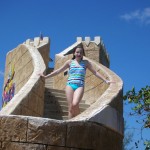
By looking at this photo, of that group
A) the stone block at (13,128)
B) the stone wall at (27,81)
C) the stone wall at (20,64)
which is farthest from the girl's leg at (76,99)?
the stone wall at (20,64)

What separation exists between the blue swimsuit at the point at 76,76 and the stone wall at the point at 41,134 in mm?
1365

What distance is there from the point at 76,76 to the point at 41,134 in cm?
185

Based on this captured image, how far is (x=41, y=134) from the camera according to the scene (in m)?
4.63

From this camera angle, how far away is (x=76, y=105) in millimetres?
6141

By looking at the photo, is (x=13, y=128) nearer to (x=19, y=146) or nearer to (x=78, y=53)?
(x=19, y=146)

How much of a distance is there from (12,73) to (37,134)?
8.96 m

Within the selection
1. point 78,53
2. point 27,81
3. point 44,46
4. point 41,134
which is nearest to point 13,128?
point 41,134

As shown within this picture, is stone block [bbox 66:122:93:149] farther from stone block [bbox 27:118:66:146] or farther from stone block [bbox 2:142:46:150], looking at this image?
stone block [bbox 2:142:46:150]

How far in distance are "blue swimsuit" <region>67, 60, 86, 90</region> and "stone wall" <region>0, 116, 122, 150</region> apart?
4.48ft

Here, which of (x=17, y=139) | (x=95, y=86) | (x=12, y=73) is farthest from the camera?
(x=12, y=73)

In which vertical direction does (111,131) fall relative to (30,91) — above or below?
below

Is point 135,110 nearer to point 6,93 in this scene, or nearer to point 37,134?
point 6,93

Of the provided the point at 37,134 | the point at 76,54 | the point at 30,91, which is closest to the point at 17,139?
the point at 37,134

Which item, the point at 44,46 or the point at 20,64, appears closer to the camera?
the point at 20,64
